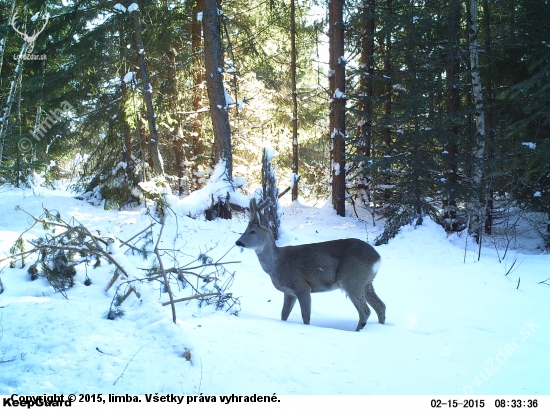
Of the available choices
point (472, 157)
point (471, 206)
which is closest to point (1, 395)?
point (472, 157)

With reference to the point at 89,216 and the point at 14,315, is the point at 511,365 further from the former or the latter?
the point at 89,216

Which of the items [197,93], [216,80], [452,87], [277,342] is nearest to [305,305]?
[277,342]

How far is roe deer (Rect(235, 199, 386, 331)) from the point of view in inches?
243

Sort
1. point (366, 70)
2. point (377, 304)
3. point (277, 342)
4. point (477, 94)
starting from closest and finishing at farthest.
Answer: point (277, 342) < point (377, 304) < point (477, 94) < point (366, 70)

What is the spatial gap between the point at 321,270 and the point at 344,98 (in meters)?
10.2

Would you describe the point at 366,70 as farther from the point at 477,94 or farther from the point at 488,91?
the point at 477,94

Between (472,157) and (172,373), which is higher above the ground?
(472,157)

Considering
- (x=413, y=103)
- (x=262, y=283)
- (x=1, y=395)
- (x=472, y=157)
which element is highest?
(x=413, y=103)

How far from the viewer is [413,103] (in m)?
11.1

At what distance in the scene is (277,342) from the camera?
14.1 ft

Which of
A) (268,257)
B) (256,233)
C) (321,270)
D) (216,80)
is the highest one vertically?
(216,80)

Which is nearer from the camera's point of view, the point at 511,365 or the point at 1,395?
the point at 1,395

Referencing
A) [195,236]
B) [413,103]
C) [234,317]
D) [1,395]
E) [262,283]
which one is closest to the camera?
[1,395]

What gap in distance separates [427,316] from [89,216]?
30.6 ft
